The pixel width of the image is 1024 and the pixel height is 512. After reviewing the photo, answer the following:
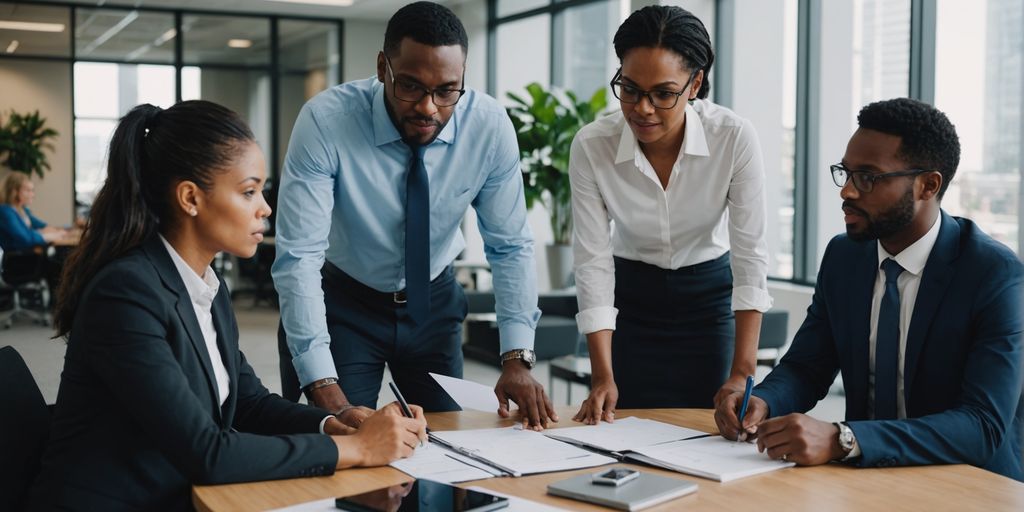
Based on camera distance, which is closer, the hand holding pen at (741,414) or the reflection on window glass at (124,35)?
the hand holding pen at (741,414)

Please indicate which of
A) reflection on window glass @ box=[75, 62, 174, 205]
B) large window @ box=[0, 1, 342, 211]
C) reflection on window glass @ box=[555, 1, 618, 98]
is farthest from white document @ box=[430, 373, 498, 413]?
reflection on window glass @ box=[75, 62, 174, 205]

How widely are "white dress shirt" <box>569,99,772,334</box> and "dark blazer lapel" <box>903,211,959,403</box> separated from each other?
0.45 metres

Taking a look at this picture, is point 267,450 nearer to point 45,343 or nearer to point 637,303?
point 637,303

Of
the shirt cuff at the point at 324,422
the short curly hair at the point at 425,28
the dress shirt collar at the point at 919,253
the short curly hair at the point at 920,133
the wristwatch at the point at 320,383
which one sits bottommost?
the shirt cuff at the point at 324,422

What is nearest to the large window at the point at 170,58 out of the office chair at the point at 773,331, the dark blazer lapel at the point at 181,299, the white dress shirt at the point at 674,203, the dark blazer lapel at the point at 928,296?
the office chair at the point at 773,331

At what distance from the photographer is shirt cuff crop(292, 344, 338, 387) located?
2.10 metres

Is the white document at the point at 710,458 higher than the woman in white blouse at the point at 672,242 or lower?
lower

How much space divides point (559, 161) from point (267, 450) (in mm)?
6132

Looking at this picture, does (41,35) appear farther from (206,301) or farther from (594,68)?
(206,301)

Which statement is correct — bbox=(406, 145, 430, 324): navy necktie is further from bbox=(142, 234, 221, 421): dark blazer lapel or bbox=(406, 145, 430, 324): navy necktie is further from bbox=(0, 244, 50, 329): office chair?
bbox=(0, 244, 50, 329): office chair

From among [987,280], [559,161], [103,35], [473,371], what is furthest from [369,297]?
[103,35]

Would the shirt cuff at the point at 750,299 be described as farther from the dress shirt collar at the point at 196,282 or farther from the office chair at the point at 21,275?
the office chair at the point at 21,275

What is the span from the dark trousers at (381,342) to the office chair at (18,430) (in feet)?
2.10

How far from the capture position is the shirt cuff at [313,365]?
2.10 meters
